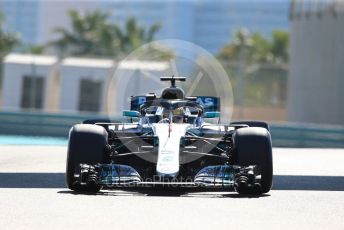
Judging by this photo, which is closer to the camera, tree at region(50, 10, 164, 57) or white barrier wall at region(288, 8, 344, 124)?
white barrier wall at region(288, 8, 344, 124)

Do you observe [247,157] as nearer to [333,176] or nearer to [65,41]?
[333,176]

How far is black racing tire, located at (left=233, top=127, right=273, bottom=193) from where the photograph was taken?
36.3ft

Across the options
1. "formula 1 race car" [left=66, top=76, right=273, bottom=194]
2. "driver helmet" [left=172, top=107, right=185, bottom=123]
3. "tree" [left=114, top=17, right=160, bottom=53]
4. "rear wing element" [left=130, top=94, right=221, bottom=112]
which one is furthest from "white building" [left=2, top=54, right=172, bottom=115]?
"tree" [left=114, top=17, right=160, bottom=53]

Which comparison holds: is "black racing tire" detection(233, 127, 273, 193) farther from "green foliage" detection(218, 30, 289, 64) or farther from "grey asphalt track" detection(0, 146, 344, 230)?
"green foliage" detection(218, 30, 289, 64)

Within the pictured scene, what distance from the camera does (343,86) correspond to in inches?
1501

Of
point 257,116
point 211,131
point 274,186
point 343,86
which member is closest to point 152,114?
point 211,131

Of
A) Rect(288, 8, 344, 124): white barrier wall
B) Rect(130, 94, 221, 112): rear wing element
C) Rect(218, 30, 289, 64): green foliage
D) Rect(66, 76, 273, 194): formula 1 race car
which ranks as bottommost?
Rect(66, 76, 273, 194): formula 1 race car

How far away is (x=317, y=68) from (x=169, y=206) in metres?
31.6

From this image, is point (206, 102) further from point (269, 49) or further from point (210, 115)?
point (269, 49)

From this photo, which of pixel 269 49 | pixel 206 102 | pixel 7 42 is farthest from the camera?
pixel 269 49

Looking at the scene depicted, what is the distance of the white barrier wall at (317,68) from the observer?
1526 inches

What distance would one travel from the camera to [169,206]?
32.0 ft

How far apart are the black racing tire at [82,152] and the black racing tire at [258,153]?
1.63 metres

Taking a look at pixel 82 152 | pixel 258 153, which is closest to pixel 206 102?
pixel 258 153
